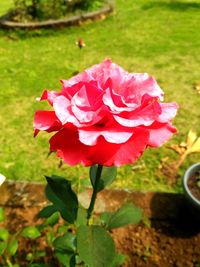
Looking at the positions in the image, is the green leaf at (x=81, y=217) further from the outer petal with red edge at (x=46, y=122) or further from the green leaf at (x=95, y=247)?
the outer petal with red edge at (x=46, y=122)

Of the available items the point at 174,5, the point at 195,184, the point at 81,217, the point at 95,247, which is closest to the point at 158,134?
the point at 95,247

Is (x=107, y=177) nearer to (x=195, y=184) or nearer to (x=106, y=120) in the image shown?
(x=106, y=120)

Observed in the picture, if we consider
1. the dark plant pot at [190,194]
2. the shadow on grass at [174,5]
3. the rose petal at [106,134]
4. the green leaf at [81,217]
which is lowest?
the shadow on grass at [174,5]

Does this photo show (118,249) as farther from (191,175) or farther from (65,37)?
(65,37)

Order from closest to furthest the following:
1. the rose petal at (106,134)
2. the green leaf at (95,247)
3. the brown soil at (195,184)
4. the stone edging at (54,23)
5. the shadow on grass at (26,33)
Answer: the rose petal at (106,134) < the green leaf at (95,247) < the brown soil at (195,184) < the shadow on grass at (26,33) < the stone edging at (54,23)

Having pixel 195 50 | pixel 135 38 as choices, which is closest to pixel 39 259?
pixel 195 50

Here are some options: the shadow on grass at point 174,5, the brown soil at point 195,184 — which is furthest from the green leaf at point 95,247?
the shadow on grass at point 174,5

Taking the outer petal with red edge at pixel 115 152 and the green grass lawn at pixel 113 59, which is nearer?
the outer petal with red edge at pixel 115 152
